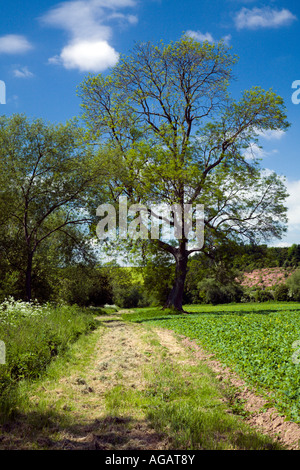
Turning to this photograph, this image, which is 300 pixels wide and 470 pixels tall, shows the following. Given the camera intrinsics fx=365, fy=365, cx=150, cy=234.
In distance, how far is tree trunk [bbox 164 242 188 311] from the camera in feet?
99.9

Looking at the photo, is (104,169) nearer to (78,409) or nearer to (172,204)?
(172,204)

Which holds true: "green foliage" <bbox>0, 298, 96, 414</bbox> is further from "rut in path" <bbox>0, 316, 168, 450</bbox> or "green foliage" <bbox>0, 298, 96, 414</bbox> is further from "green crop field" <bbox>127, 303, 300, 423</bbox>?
"green crop field" <bbox>127, 303, 300, 423</bbox>

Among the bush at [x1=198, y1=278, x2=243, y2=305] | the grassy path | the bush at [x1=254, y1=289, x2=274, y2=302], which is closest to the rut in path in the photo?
the grassy path

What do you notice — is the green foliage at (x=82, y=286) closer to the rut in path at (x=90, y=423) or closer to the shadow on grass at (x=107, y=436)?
the rut in path at (x=90, y=423)

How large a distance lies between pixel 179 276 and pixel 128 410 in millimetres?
24636

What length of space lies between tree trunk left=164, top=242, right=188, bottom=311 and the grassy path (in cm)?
2030

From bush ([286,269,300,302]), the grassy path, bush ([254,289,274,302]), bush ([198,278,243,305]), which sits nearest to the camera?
the grassy path

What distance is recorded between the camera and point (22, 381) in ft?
25.4

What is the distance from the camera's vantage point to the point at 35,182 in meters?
24.7

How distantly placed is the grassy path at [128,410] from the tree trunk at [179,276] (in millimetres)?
20300

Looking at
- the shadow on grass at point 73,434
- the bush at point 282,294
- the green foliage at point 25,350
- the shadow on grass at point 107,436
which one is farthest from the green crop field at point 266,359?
the bush at point 282,294

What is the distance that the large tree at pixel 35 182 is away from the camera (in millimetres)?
23438

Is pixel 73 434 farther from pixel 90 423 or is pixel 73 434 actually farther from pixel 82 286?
pixel 82 286
